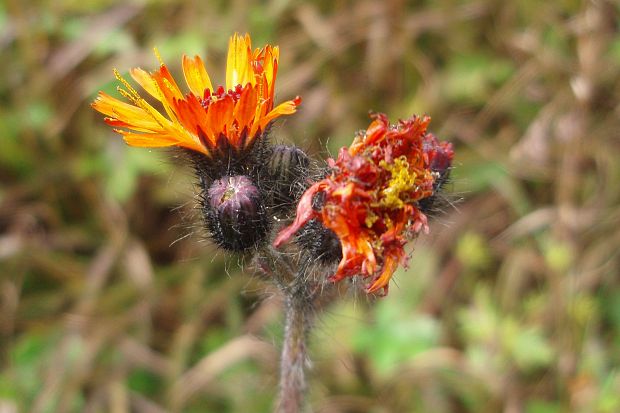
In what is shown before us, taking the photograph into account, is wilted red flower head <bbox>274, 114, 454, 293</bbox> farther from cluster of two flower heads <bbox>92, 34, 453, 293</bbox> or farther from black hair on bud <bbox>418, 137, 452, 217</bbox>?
black hair on bud <bbox>418, 137, 452, 217</bbox>

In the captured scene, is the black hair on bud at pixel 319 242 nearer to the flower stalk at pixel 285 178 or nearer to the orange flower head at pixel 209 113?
the flower stalk at pixel 285 178

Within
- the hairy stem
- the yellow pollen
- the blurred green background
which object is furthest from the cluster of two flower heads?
the blurred green background

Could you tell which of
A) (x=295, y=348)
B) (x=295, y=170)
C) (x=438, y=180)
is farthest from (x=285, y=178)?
(x=295, y=348)

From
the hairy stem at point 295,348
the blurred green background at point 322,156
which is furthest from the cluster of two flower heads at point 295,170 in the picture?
the blurred green background at point 322,156

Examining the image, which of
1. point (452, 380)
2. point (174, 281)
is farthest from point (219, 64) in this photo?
point (452, 380)

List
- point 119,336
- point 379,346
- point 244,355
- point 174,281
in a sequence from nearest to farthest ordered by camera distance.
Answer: point 379,346 → point 244,355 → point 119,336 → point 174,281

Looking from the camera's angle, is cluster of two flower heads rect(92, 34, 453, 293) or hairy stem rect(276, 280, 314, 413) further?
hairy stem rect(276, 280, 314, 413)

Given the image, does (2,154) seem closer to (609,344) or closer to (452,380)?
(452,380)
